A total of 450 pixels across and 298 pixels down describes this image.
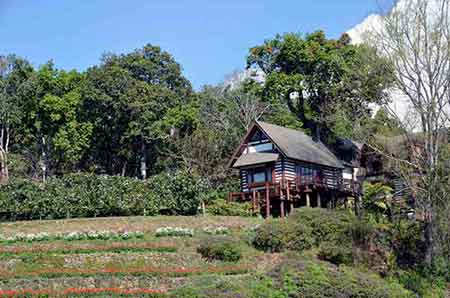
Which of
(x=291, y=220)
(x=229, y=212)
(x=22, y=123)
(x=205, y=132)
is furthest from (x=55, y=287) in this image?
(x=22, y=123)

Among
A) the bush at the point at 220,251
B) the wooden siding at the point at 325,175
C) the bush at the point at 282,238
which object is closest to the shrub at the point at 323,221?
the bush at the point at 282,238

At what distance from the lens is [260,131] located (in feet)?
151

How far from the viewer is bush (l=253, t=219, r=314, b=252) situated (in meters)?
33.1

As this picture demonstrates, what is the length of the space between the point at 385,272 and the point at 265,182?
14.7 m

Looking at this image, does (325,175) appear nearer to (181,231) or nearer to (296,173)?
(296,173)

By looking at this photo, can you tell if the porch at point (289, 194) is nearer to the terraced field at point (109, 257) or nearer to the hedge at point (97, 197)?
the hedge at point (97, 197)

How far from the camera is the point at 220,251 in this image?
31422 millimetres

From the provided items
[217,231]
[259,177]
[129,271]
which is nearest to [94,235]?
[217,231]

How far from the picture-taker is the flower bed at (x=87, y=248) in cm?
3106

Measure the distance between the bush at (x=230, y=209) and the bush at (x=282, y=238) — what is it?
29.4 ft

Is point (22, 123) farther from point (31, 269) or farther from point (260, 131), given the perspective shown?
point (31, 269)

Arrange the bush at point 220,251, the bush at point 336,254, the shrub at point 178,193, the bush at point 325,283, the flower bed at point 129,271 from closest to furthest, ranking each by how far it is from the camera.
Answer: the bush at point 325,283, the flower bed at point 129,271, the bush at point 220,251, the bush at point 336,254, the shrub at point 178,193

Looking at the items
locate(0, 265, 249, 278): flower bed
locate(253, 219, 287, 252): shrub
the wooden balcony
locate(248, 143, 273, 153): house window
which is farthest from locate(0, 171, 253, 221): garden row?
locate(0, 265, 249, 278): flower bed

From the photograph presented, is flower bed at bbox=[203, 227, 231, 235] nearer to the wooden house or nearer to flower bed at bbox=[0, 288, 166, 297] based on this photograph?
the wooden house
